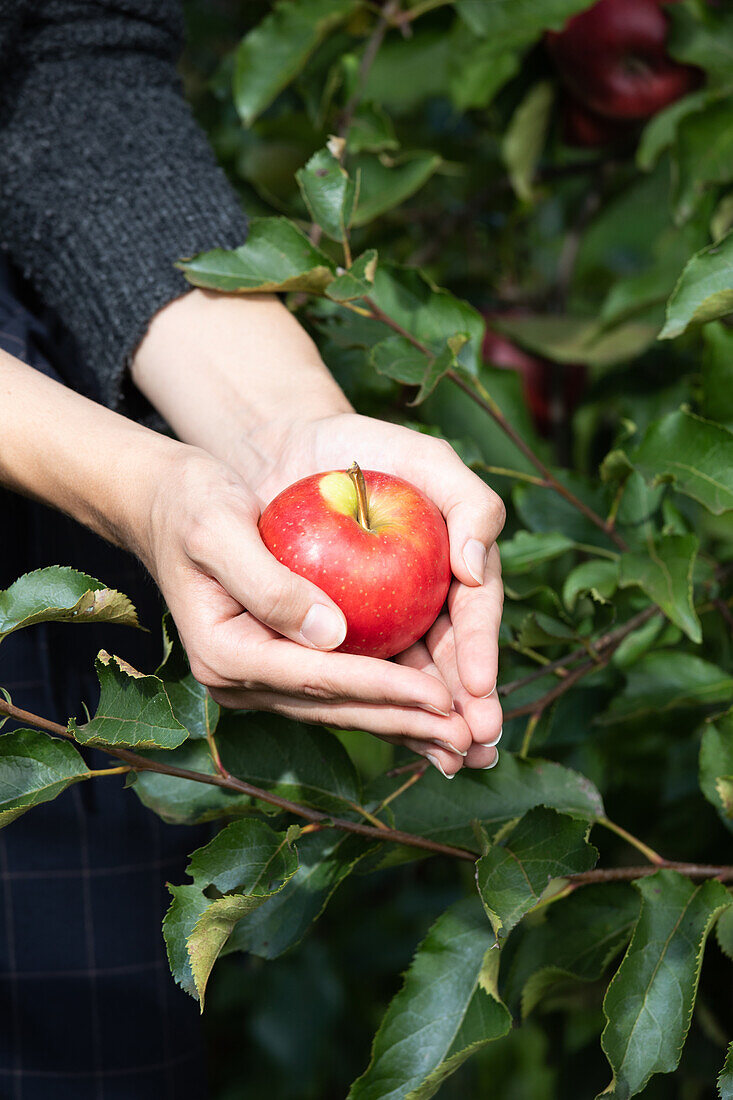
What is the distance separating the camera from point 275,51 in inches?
42.8

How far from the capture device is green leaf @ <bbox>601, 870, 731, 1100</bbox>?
0.61 meters

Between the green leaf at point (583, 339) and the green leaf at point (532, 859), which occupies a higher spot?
A: the green leaf at point (532, 859)

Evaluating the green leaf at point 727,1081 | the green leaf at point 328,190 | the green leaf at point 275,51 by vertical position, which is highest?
the green leaf at point 275,51

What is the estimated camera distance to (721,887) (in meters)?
0.66

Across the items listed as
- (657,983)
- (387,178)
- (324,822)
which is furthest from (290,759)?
(387,178)

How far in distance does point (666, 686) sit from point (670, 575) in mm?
112

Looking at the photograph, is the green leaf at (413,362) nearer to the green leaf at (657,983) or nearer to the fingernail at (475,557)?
the fingernail at (475,557)

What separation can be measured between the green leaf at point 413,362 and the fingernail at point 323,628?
9.2 inches

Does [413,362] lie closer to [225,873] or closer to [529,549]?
[529,549]

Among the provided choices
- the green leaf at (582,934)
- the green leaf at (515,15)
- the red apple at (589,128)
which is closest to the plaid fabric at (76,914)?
the green leaf at (582,934)

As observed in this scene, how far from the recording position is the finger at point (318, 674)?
1.90ft

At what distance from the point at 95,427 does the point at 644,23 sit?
0.94 metres

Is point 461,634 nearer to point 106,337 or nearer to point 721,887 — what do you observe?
point 721,887

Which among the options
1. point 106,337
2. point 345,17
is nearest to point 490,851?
point 106,337
